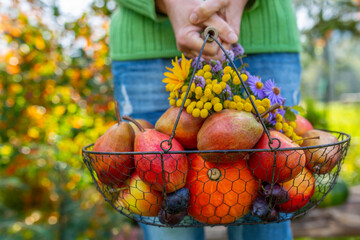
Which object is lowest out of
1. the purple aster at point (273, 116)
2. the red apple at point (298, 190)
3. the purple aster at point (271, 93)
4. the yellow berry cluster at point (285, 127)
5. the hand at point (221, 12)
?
→ the red apple at point (298, 190)

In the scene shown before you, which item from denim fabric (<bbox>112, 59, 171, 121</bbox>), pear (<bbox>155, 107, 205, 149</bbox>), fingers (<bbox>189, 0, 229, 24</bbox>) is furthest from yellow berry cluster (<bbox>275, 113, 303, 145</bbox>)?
denim fabric (<bbox>112, 59, 171, 121</bbox>)

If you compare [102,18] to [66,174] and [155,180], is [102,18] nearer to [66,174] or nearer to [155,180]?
[66,174]

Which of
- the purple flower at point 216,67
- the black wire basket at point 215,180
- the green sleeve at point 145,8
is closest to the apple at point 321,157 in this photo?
the black wire basket at point 215,180

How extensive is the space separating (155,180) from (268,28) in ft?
1.70

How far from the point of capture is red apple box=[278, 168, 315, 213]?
24.9 inches

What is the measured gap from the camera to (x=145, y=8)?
2.69 ft

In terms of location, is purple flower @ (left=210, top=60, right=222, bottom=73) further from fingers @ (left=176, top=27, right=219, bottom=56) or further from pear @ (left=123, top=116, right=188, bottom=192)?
pear @ (left=123, top=116, right=188, bottom=192)

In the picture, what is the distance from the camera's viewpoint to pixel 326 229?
91.7 inches

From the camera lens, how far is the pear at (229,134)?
0.57 meters

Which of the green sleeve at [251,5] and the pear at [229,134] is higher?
the green sleeve at [251,5]

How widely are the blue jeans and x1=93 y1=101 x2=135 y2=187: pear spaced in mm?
233

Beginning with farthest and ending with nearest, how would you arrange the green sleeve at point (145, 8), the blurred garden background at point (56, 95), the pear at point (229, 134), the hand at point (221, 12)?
the blurred garden background at point (56, 95), the green sleeve at point (145, 8), the hand at point (221, 12), the pear at point (229, 134)

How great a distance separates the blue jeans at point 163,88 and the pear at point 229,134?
0.33 m

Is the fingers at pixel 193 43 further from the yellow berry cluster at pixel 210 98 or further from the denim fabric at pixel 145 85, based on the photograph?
the denim fabric at pixel 145 85
